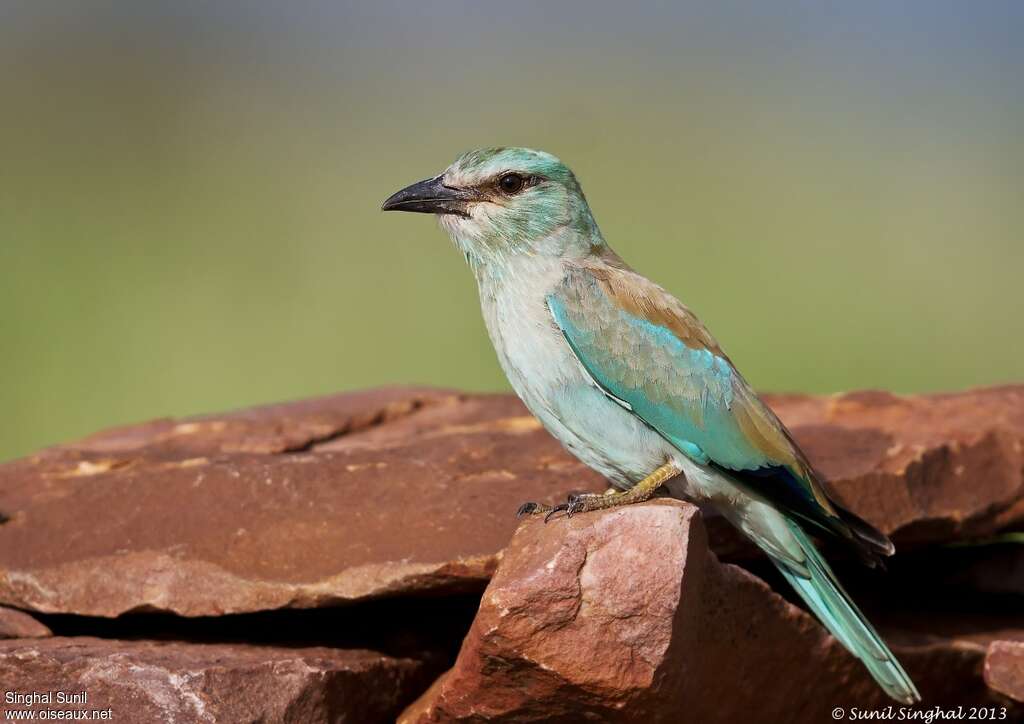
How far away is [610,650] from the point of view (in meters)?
3.89

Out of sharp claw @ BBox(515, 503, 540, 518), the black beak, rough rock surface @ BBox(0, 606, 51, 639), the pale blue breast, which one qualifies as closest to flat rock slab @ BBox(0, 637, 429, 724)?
rough rock surface @ BBox(0, 606, 51, 639)

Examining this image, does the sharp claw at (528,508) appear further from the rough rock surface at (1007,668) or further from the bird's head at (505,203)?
the rough rock surface at (1007,668)

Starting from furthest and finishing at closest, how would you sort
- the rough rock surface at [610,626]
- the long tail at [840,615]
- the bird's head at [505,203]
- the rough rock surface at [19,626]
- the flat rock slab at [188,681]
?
the bird's head at [505,203] < the rough rock surface at [19,626] < the long tail at [840,615] < the flat rock slab at [188,681] < the rough rock surface at [610,626]

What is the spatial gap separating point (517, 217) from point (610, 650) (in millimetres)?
1610

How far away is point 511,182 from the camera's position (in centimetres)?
481

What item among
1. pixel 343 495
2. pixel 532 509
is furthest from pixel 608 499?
pixel 343 495

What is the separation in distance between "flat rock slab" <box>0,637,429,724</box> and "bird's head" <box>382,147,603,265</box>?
1.50 meters

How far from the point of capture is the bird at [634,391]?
4.48 meters

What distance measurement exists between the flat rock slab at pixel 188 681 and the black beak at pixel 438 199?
5.12 feet

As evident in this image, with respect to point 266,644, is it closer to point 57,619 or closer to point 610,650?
point 57,619

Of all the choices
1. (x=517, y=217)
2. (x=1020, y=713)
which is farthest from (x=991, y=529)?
(x=517, y=217)

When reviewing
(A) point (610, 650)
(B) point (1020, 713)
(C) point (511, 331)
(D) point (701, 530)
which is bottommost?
(B) point (1020, 713)

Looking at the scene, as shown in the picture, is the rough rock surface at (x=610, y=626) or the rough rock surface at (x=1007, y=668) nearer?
the rough rock surface at (x=610, y=626)

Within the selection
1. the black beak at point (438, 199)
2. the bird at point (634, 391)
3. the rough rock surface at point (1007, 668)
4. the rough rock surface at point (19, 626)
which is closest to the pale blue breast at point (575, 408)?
the bird at point (634, 391)
